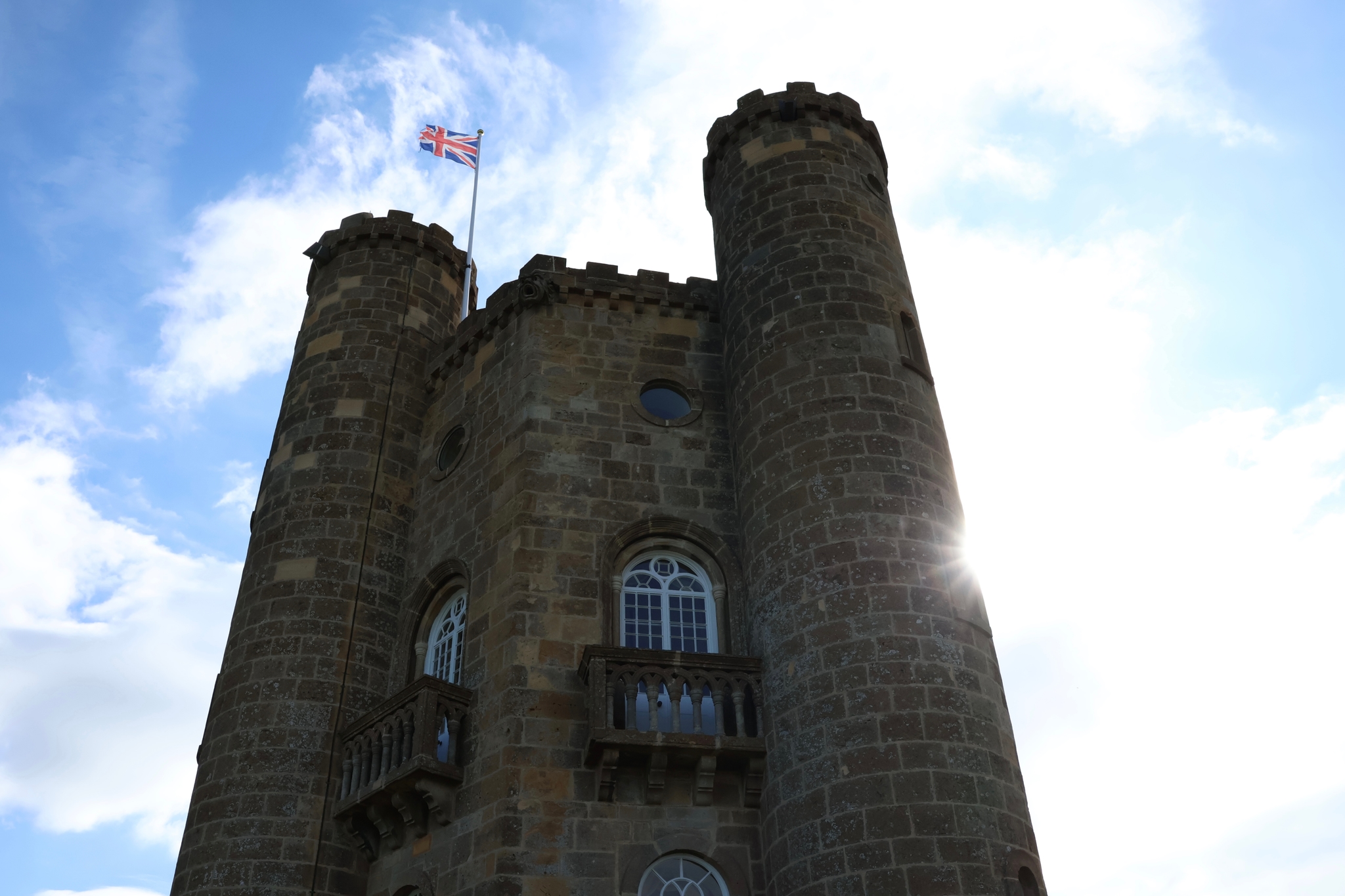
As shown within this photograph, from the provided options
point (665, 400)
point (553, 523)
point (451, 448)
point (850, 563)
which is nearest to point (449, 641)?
point (553, 523)

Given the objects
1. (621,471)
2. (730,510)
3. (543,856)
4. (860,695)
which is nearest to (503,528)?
(621,471)

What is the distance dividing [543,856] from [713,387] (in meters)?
8.26

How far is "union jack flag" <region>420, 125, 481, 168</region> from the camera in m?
27.4

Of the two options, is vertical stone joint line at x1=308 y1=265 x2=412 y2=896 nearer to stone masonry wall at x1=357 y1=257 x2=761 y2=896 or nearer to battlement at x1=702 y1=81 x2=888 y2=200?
stone masonry wall at x1=357 y1=257 x2=761 y2=896

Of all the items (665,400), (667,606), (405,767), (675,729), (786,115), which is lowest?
(405,767)

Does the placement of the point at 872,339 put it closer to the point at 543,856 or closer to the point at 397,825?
the point at 543,856

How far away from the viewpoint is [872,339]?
16.9 metres

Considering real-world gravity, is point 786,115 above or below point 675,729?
above

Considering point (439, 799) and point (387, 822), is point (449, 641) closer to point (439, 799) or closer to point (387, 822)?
point (387, 822)

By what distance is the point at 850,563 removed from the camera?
14.4 meters

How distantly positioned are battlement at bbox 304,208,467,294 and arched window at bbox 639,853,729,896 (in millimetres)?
14100

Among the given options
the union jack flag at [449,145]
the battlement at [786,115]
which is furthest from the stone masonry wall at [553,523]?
the union jack flag at [449,145]

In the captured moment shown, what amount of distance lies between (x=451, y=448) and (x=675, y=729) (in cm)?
760

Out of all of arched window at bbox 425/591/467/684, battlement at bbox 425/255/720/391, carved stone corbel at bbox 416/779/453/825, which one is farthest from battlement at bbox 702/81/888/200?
carved stone corbel at bbox 416/779/453/825
